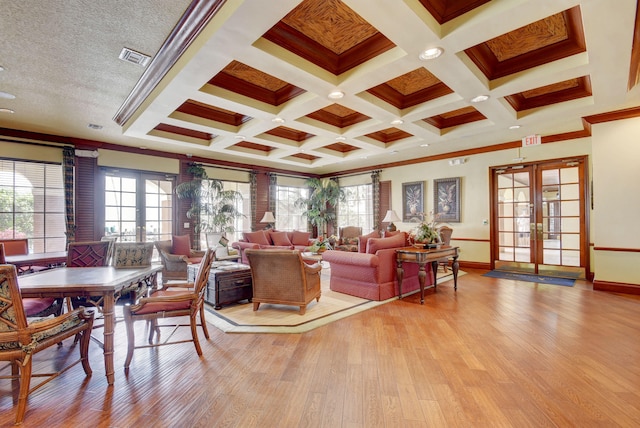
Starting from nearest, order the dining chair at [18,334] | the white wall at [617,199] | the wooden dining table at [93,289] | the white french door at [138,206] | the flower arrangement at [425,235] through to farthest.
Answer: the dining chair at [18,334] → the wooden dining table at [93,289] → the white wall at [617,199] → the flower arrangement at [425,235] → the white french door at [138,206]

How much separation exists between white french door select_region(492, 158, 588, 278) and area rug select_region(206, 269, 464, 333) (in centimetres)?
390

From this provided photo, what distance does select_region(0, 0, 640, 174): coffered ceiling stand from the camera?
237 cm

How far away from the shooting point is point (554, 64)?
10.8 ft

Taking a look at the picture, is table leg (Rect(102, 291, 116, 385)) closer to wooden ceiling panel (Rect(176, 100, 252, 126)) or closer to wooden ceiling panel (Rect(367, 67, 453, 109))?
wooden ceiling panel (Rect(176, 100, 252, 126))

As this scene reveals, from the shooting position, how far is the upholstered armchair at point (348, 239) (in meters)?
7.23

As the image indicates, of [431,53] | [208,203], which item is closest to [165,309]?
[431,53]

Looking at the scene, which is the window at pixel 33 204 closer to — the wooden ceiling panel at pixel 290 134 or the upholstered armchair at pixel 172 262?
the upholstered armchair at pixel 172 262

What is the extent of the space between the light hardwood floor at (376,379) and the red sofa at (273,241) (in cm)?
382

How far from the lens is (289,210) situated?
9.88 metres

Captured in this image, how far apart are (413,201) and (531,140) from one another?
2.98m

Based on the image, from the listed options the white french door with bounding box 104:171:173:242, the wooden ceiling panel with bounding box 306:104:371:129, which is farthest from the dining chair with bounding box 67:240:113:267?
the wooden ceiling panel with bounding box 306:104:371:129

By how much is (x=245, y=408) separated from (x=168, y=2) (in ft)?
9.83

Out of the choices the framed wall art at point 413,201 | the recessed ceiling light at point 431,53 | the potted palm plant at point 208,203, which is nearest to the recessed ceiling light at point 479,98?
the recessed ceiling light at point 431,53

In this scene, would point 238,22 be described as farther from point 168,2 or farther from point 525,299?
point 525,299
